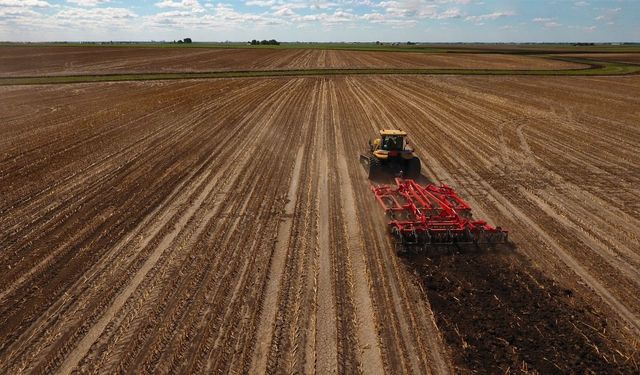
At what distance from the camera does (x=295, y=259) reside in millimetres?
8906

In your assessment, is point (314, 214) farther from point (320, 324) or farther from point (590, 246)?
point (590, 246)

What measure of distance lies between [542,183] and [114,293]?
1398 cm

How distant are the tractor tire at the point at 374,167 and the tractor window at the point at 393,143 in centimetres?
59

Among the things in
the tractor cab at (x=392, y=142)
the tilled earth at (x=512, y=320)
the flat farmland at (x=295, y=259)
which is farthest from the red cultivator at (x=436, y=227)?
the tractor cab at (x=392, y=142)

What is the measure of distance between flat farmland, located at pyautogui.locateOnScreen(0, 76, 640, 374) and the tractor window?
4.75ft

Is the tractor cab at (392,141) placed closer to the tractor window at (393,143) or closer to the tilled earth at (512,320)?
the tractor window at (393,143)

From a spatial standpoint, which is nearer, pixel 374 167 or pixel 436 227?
pixel 436 227

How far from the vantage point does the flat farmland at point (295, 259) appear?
6.37m

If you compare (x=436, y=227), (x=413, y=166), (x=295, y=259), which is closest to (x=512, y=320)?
(x=436, y=227)

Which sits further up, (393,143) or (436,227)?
(393,143)

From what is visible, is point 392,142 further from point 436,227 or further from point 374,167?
point 436,227

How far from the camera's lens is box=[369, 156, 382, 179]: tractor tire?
13.8 m

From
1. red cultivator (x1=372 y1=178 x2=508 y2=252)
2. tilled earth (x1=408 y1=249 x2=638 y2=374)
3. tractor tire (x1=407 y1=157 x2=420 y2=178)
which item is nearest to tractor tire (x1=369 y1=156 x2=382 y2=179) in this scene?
tractor tire (x1=407 y1=157 x2=420 y2=178)

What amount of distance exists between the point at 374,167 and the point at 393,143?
1.12 meters
